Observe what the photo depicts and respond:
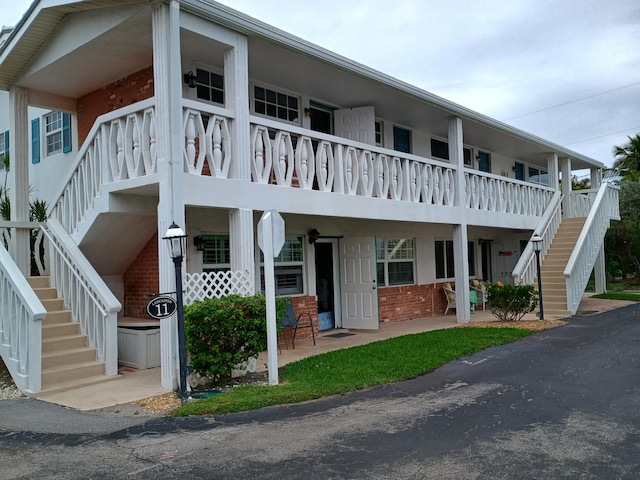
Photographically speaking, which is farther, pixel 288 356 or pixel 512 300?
pixel 512 300

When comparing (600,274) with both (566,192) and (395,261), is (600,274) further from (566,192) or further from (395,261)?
(395,261)

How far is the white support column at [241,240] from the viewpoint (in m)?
7.68

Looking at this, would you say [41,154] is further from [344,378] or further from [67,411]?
[344,378]

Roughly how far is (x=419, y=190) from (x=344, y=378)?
5727 millimetres

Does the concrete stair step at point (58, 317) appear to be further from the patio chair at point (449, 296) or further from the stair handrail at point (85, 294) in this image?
the patio chair at point (449, 296)

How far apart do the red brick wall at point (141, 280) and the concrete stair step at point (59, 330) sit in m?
1.41

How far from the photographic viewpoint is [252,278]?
25.4ft

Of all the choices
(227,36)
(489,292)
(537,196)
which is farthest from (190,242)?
(537,196)

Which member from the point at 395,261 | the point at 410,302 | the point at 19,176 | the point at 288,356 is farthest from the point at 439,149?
the point at 19,176

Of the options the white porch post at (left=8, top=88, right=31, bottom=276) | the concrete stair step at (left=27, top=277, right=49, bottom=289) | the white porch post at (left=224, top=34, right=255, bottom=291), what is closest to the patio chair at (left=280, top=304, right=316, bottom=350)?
the white porch post at (left=224, top=34, right=255, bottom=291)

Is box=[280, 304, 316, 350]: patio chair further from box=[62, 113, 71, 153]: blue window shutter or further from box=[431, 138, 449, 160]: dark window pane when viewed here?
box=[431, 138, 449, 160]: dark window pane

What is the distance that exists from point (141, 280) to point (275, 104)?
426cm

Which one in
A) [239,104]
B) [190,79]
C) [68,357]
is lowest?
[68,357]

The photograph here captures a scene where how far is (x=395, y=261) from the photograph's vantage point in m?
14.0
